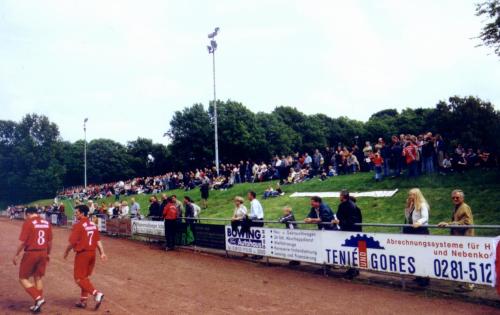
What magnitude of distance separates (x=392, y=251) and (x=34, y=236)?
7.65 m

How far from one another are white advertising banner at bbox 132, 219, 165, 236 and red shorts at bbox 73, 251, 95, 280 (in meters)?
11.4

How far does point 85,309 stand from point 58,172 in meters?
84.0

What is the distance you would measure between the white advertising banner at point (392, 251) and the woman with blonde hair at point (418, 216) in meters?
0.45

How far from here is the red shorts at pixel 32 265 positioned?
379 inches

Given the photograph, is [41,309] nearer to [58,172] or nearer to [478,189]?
[478,189]

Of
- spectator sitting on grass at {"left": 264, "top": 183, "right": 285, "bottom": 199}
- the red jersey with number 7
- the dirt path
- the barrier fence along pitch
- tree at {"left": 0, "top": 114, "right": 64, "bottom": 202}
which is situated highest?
tree at {"left": 0, "top": 114, "right": 64, "bottom": 202}

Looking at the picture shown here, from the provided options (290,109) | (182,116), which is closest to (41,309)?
(182,116)

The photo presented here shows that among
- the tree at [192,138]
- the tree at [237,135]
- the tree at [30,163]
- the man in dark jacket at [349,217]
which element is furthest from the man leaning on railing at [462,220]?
the tree at [30,163]

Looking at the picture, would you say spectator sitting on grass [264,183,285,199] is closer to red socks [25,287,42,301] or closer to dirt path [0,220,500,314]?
dirt path [0,220,500,314]

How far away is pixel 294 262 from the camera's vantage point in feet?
47.5

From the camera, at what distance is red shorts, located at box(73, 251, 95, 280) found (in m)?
9.58

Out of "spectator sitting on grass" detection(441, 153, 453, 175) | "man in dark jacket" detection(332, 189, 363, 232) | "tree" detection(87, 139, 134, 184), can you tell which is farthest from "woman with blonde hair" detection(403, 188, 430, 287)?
"tree" detection(87, 139, 134, 184)

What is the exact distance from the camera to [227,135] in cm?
7069

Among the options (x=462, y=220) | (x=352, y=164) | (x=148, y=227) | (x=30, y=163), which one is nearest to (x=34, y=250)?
(x=462, y=220)
